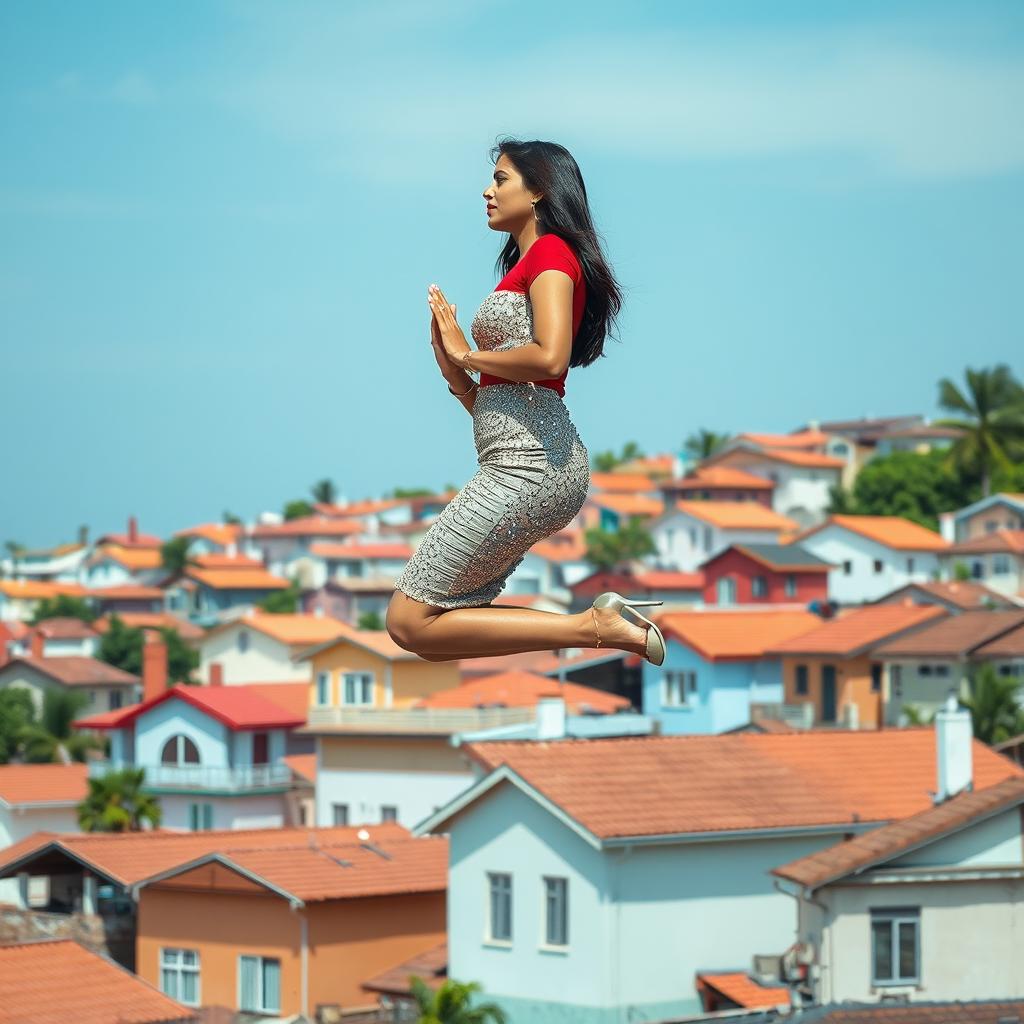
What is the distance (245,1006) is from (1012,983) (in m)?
17.5

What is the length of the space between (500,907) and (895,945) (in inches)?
357

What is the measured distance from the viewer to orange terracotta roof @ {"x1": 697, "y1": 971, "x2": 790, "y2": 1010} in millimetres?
32656

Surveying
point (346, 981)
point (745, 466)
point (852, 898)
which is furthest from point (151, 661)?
point (745, 466)

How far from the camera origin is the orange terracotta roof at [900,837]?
98.9 ft

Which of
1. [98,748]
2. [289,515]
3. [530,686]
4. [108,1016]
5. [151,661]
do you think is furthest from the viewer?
[289,515]

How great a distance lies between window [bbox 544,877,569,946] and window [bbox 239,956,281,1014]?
24.3ft

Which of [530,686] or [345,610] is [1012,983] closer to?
[530,686]

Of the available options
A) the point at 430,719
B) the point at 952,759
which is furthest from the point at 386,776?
the point at 952,759

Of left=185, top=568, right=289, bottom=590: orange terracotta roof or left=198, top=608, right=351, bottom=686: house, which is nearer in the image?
left=198, top=608, right=351, bottom=686: house

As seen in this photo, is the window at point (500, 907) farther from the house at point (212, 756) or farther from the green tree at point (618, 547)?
the green tree at point (618, 547)

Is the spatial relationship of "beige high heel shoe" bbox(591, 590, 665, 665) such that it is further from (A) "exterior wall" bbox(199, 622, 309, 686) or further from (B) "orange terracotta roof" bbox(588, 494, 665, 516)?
(B) "orange terracotta roof" bbox(588, 494, 665, 516)

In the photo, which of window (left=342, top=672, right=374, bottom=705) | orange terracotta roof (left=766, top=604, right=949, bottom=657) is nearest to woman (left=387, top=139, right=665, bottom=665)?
window (left=342, top=672, right=374, bottom=705)

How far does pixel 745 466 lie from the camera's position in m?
139

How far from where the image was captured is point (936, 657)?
214 feet
